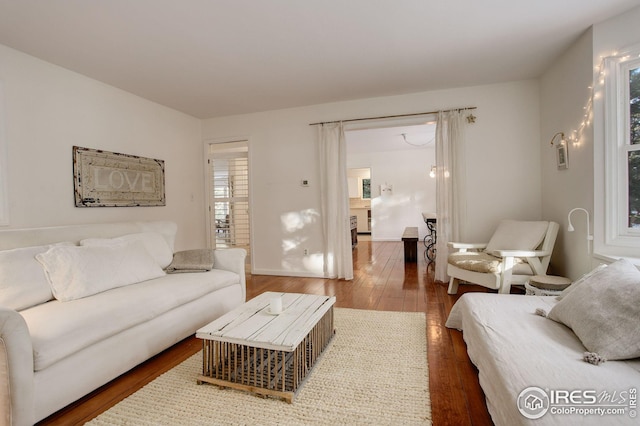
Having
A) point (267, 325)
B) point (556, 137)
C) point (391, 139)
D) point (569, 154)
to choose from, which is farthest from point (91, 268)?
point (391, 139)

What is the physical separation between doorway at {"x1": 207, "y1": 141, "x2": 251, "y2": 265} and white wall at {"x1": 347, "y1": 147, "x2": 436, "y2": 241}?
4.52 meters

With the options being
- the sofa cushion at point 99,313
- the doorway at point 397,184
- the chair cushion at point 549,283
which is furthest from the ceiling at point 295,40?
the doorway at point 397,184

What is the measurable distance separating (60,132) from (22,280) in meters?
1.75

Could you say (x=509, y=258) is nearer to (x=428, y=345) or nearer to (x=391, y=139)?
(x=428, y=345)

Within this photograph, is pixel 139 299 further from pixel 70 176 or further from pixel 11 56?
pixel 11 56

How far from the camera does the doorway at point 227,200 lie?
5.11m

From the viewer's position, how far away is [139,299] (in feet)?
6.99

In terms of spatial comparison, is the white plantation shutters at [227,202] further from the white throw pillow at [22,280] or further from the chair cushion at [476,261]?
the chair cushion at [476,261]

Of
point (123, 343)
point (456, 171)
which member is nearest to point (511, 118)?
point (456, 171)

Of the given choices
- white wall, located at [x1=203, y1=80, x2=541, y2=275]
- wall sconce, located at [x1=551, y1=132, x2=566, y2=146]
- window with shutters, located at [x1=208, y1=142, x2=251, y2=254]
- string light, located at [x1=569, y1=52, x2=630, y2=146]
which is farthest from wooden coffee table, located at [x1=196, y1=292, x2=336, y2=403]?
window with shutters, located at [x1=208, y1=142, x2=251, y2=254]

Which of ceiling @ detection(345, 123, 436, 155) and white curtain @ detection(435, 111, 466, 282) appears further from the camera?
ceiling @ detection(345, 123, 436, 155)

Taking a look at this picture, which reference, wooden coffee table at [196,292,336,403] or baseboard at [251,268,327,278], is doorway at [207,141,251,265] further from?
wooden coffee table at [196,292,336,403]

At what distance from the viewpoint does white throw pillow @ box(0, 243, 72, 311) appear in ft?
6.27

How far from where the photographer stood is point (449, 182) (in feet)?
13.1
